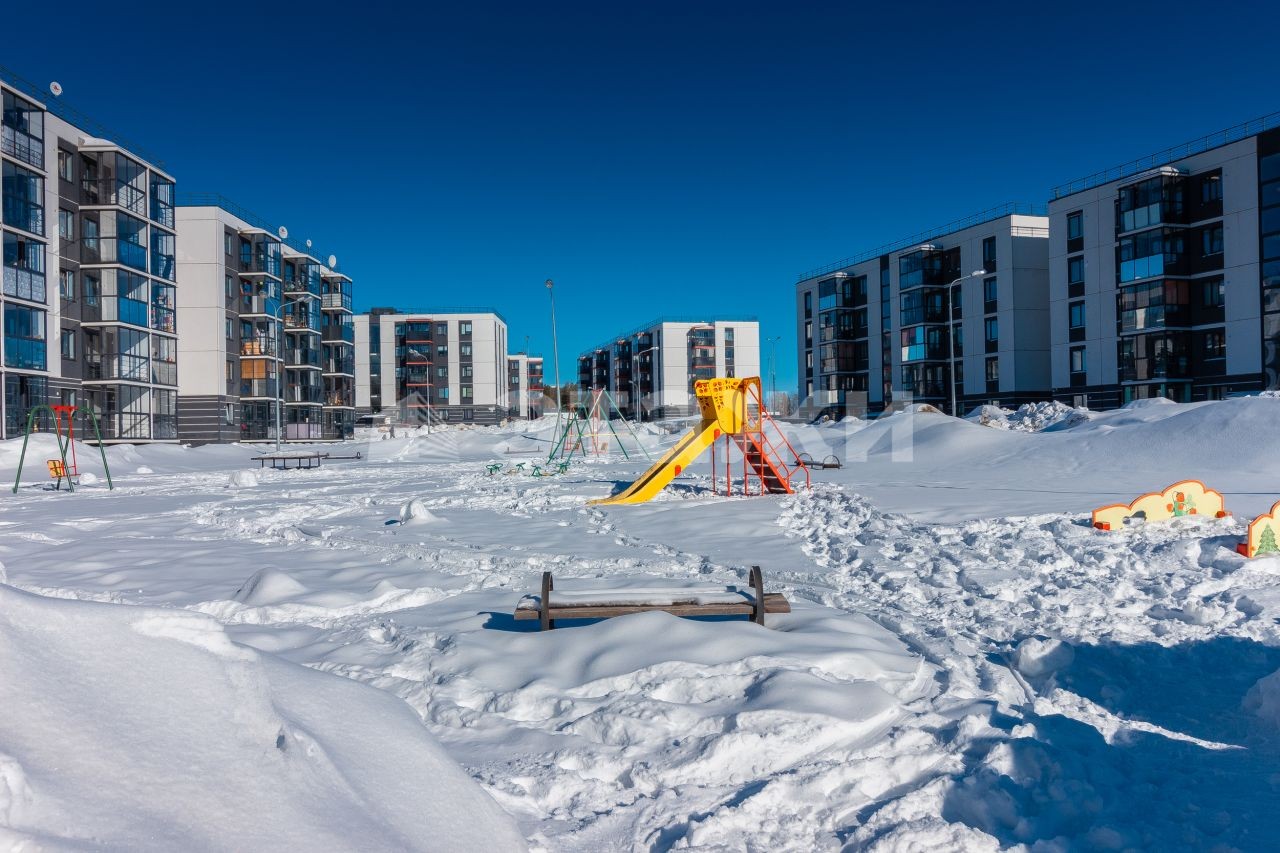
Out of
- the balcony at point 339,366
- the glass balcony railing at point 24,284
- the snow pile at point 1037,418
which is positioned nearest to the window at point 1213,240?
the snow pile at point 1037,418

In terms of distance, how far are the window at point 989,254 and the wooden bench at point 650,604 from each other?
56.7m

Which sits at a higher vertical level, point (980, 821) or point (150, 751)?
point (150, 751)

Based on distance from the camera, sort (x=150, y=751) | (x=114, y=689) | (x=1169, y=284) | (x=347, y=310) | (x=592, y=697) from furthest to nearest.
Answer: (x=347, y=310) < (x=1169, y=284) < (x=592, y=697) < (x=114, y=689) < (x=150, y=751)

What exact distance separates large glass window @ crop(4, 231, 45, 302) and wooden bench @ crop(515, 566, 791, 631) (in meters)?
38.2

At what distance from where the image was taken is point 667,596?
6.50m

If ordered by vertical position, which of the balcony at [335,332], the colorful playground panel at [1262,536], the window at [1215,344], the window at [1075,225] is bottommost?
the colorful playground panel at [1262,536]

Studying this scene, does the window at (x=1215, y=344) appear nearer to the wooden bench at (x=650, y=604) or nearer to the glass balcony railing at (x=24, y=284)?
the wooden bench at (x=650, y=604)

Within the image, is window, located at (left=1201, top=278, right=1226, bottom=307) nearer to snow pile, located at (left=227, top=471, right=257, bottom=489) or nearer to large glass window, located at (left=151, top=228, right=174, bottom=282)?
snow pile, located at (left=227, top=471, right=257, bottom=489)

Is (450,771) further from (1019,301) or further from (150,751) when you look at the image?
(1019,301)

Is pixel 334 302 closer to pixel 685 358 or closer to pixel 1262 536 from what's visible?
pixel 685 358

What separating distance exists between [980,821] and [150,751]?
11.7ft

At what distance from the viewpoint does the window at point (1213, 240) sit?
1652 inches

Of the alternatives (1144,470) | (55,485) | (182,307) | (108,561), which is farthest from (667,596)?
(182,307)

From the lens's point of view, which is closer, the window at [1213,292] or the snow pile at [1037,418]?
the snow pile at [1037,418]
